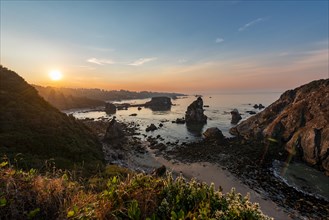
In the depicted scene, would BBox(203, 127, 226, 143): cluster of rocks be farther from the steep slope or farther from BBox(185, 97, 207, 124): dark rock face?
the steep slope

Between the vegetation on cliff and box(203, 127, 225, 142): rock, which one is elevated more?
the vegetation on cliff

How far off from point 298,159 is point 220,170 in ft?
57.8

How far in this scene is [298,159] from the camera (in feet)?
147

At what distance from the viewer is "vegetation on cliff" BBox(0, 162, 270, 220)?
16.6 feet

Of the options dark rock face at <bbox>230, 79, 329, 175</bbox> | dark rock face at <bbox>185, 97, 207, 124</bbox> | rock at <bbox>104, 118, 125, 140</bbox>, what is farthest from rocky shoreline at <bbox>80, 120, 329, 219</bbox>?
dark rock face at <bbox>185, 97, 207, 124</bbox>

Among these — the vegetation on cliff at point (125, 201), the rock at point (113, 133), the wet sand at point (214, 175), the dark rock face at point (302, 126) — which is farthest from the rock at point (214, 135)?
the vegetation on cliff at point (125, 201)

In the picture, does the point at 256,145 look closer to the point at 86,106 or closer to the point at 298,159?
the point at 298,159

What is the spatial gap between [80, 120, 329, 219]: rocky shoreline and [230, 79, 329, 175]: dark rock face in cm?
399

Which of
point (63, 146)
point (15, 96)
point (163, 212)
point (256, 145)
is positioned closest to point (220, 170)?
point (256, 145)

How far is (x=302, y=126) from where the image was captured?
52594mm

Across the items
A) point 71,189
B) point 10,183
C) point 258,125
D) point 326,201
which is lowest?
point 326,201

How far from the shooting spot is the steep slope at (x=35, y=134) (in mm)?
29578

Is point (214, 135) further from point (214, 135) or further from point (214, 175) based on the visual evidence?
point (214, 175)

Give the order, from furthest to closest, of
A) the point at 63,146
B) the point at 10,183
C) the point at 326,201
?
the point at 63,146, the point at 326,201, the point at 10,183
